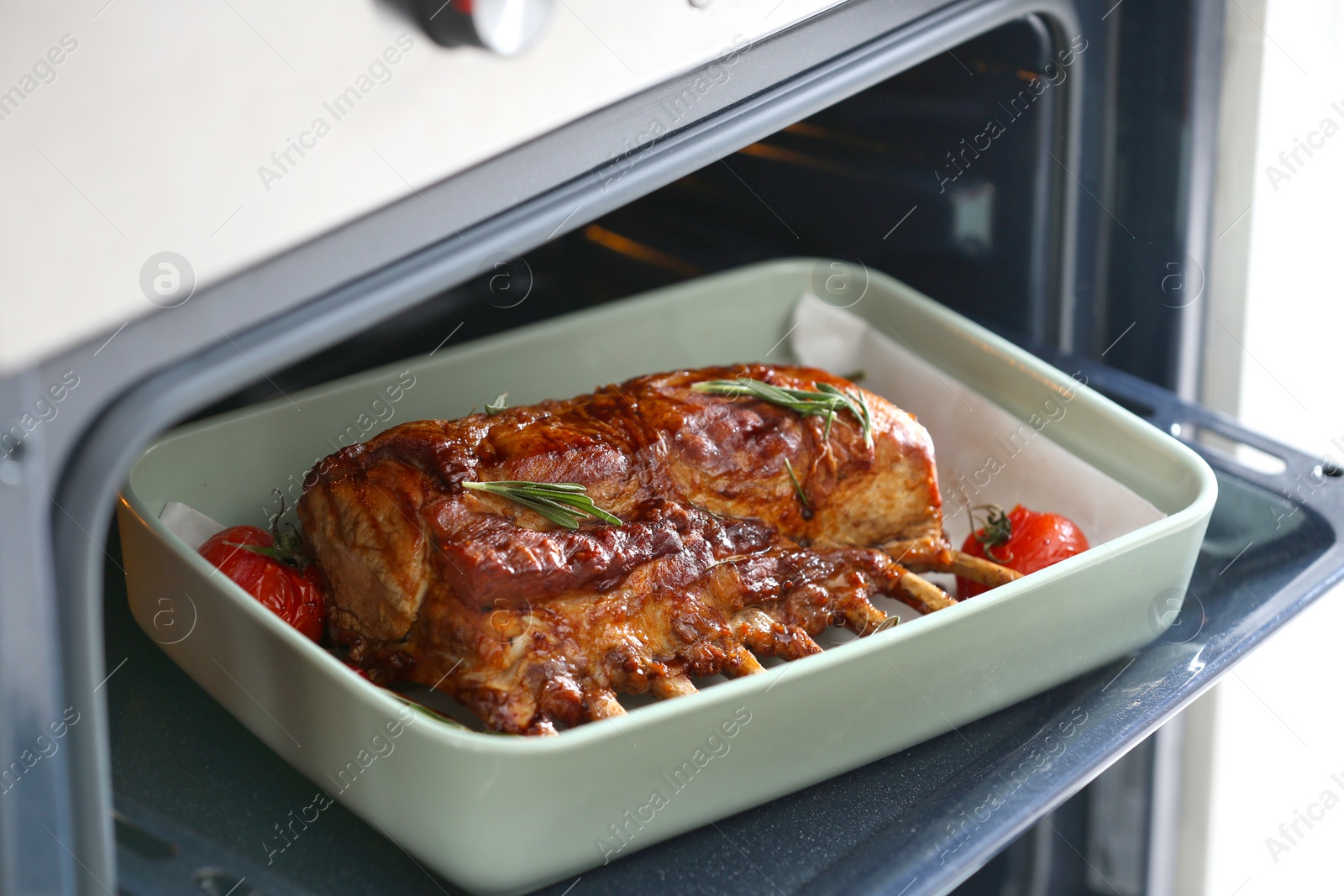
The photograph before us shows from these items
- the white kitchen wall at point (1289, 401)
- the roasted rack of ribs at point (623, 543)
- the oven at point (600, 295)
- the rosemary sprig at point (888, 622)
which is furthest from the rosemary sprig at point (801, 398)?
the white kitchen wall at point (1289, 401)

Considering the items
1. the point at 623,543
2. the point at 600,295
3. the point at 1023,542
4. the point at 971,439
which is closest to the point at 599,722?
the point at 623,543

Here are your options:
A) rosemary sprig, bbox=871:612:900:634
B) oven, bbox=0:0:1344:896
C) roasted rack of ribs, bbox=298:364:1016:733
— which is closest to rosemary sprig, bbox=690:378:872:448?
roasted rack of ribs, bbox=298:364:1016:733

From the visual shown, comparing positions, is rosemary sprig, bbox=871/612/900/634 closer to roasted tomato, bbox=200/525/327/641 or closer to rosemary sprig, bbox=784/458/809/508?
rosemary sprig, bbox=784/458/809/508

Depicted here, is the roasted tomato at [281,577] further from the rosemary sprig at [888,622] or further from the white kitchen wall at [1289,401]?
the white kitchen wall at [1289,401]

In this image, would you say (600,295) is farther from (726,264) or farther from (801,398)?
(801,398)

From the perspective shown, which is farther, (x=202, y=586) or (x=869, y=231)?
(x=869, y=231)

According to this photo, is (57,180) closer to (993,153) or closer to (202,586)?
(202,586)

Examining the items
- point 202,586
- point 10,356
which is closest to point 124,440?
point 10,356
